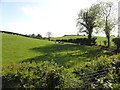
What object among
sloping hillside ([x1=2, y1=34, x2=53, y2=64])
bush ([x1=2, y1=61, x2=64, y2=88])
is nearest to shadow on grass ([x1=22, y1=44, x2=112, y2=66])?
sloping hillside ([x1=2, y1=34, x2=53, y2=64])

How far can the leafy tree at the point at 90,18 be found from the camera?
50600 millimetres

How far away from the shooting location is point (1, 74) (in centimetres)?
946

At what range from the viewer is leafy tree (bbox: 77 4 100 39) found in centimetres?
5060

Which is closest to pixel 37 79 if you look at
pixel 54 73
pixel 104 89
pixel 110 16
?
pixel 54 73

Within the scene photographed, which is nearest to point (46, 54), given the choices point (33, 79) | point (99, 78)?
point (99, 78)

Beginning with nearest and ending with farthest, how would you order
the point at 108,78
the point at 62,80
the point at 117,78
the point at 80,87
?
the point at 62,80
the point at 80,87
the point at 108,78
the point at 117,78

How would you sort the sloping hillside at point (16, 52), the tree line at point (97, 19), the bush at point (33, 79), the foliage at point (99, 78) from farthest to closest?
the tree line at point (97, 19), the sloping hillside at point (16, 52), the foliage at point (99, 78), the bush at point (33, 79)

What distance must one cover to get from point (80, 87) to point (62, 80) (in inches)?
57.2

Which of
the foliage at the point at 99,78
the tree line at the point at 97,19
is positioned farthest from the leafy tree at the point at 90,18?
the foliage at the point at 99,78

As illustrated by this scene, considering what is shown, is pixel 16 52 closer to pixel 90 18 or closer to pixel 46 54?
pixel 46 54

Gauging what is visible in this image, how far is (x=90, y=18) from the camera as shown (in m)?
55.2

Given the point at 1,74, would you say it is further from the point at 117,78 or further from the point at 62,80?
the point at 117,78

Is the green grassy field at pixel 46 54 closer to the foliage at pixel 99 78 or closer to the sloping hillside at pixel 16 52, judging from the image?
the sloping hillside at pixel 16 52

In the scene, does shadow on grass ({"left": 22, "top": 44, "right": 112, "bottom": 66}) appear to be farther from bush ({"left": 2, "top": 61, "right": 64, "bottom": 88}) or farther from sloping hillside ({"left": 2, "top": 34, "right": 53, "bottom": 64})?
bush ({"left": 2, "top": 61, "right": 64, "bottom": 88})
